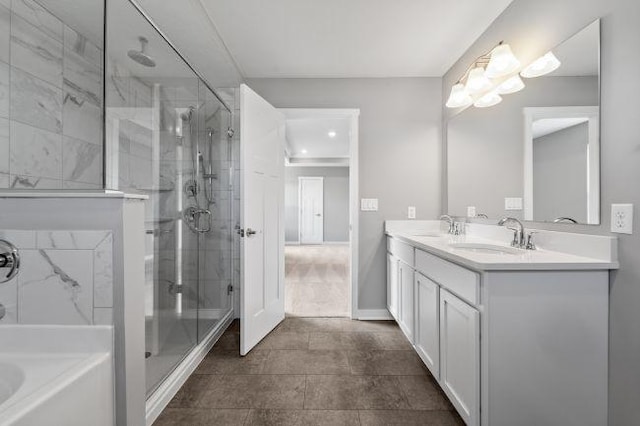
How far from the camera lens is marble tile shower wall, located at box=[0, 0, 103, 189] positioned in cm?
→ 155

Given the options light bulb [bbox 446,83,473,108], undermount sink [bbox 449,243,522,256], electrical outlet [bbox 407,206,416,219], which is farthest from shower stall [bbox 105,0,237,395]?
light bulb [bbox 446,83,473,108]

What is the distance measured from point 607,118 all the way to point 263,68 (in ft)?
7.93

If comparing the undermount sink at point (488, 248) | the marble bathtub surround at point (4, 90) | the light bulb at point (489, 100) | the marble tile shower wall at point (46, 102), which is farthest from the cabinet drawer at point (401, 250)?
the marble bathtub surround at point (4, 90)

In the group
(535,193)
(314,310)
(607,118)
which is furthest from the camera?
(314,310)

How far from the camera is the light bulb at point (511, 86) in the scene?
1692 millimetres

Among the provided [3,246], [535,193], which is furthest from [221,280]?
[535,193]

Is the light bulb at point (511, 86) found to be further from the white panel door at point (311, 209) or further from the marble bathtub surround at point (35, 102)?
the white panel door at point (311, 209)

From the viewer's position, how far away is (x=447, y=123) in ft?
8.61

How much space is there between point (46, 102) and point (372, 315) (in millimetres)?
2920

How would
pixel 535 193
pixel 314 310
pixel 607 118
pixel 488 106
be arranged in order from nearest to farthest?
pixel 607 118, pixel 535 193, pixel 488 106, pixel 314 310

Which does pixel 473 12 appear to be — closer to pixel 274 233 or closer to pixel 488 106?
Result: pixel 488 106

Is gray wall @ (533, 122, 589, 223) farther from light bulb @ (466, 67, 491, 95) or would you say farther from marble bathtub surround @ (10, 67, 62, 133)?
marble bathtub surround @ (10, 67, 62, 133)

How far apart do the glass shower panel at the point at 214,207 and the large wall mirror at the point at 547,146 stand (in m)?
2.11

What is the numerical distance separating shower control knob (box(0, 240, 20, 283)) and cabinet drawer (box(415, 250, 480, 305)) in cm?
175
